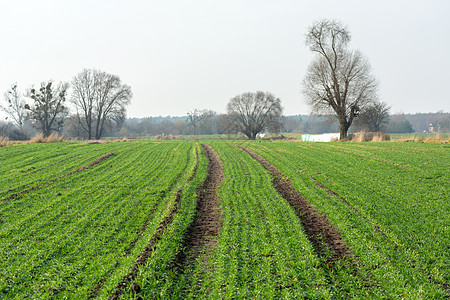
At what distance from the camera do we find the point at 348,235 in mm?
7172

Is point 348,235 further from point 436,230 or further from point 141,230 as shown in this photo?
point 141,230

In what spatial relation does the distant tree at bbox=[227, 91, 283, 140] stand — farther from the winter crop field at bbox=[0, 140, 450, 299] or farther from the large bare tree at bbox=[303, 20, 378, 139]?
the winter crop field at bbox=[0, 140, 450, 299]

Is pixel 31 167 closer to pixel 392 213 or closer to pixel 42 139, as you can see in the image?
pixel 42 139

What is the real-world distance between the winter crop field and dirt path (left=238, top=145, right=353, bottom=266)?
0.11 feet

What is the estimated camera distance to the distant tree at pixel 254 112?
228ft

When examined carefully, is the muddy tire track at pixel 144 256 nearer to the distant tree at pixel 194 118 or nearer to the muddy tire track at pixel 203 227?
the muddy tire track at pixel 203 227

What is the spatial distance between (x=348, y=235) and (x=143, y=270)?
5.39m

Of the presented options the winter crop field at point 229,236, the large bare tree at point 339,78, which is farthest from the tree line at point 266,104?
the winter crop field at point 229,236

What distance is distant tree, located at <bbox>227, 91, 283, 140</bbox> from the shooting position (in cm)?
6938

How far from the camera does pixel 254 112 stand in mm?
70375

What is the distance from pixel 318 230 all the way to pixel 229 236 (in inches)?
106

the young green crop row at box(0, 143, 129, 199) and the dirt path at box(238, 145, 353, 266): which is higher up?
the young green crop row at box(0, 143, 129, 199)

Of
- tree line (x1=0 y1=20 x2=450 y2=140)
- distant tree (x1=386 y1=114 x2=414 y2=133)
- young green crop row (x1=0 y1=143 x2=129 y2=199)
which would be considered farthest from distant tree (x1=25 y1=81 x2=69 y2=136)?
distant tree (x1=386 y1=114 x2=414 y2=133)

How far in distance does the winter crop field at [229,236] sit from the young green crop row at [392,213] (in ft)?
0.12
